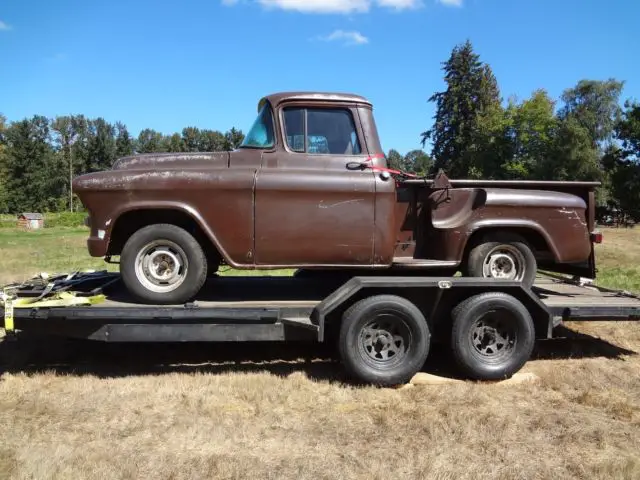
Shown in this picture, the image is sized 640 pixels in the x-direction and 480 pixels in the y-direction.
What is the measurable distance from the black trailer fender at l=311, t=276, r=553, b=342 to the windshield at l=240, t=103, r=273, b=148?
1.61 metres

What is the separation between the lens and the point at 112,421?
4242mm

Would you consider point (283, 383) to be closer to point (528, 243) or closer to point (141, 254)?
point (141, 254)

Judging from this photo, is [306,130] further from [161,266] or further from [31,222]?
[31,222]

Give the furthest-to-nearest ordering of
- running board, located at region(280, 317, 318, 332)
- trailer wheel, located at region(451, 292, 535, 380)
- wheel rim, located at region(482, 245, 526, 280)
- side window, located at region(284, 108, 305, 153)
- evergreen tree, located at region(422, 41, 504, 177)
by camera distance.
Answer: evergreen tree, located at region(422, 41, 504, 177), wheel rim, located at region(482, 245, 526, 280), side window, located at region(284, 108, 305, 153), trailer wheel, located at region(451, 292, 535, 380), running board, located at region(280, 317, 318, 332)

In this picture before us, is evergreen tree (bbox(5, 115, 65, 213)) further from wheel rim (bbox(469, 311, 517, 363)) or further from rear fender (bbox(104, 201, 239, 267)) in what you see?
wheel rim (bbox(469, 311, 517, 363))

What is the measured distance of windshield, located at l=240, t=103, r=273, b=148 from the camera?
17.5 ft

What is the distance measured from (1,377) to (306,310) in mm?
3015

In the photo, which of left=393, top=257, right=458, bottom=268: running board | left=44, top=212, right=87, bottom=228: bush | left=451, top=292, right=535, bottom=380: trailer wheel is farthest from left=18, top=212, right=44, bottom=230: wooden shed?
left=451, top=292, right=535, bottom=380: trailer wheel

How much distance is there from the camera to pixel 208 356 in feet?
19.5

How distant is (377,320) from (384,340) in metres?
0.21

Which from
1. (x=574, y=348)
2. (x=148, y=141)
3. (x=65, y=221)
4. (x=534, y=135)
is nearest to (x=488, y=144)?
(x=534, y=135)

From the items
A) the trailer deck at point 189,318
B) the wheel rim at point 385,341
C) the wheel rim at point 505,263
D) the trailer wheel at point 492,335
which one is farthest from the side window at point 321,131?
the trailer wheel at point 492,335

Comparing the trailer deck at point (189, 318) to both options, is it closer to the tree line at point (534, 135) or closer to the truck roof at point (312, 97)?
the truck roof at point (312, 97)

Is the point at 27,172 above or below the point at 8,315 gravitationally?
above
